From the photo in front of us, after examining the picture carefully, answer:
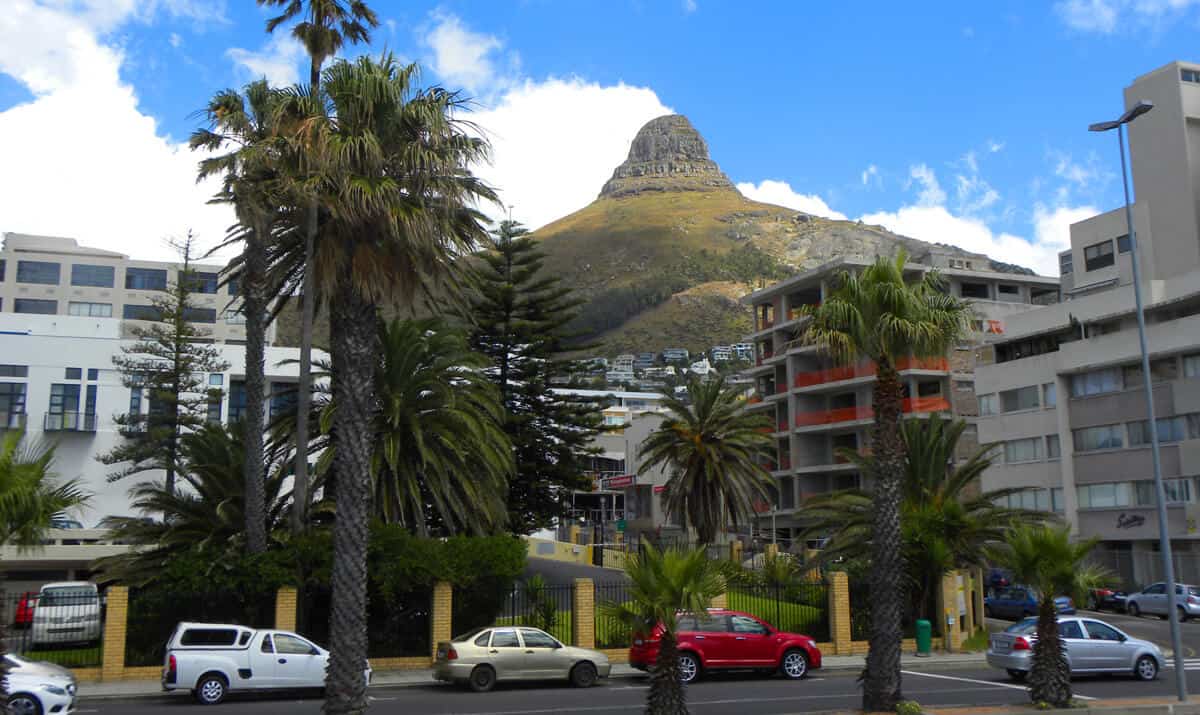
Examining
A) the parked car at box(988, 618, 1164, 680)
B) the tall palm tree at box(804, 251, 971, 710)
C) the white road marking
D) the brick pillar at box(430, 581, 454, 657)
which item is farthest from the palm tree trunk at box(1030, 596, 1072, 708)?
the brick pillar at box(430, 581, 454, 657)

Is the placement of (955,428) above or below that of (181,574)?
above

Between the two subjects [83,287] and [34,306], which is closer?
[34,306]

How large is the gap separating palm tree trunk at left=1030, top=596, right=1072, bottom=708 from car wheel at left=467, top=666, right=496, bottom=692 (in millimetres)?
10445

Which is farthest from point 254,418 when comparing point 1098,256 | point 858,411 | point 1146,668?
point 1098,256

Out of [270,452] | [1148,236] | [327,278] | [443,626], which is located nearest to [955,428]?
[443,626]

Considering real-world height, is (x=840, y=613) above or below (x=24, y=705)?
above

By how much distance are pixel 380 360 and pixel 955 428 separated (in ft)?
57.8

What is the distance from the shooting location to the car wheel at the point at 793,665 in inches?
878

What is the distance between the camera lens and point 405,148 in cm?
1491

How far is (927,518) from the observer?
29547 millimetres

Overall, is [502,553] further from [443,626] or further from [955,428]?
[955,428]

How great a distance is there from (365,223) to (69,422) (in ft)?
142

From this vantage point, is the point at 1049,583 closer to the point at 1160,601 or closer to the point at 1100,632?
the point at 1100,632

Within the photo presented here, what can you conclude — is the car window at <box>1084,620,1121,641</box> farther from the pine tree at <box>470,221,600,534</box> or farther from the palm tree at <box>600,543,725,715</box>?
the pine tree at <box>470,221,600,534</box>
